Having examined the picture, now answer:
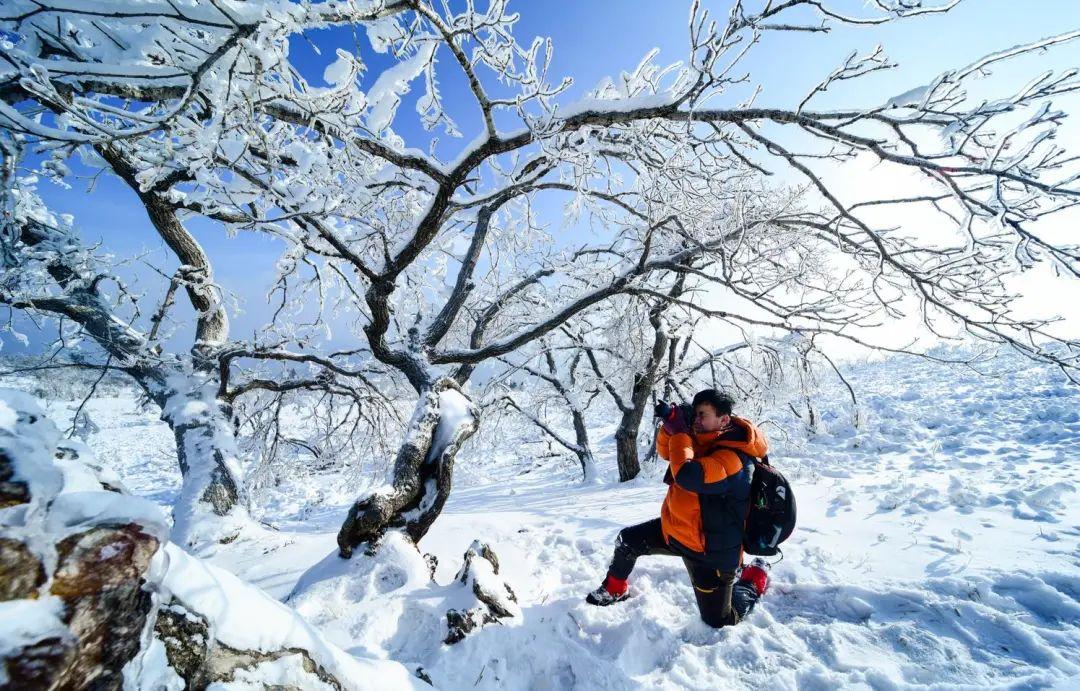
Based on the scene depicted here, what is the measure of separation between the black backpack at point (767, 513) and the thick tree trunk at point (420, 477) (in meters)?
2.24

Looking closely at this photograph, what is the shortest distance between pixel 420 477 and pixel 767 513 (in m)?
2.52

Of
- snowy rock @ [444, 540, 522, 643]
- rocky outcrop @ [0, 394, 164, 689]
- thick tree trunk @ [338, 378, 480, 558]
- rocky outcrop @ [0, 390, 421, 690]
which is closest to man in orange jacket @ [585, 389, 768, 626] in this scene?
snowy rock @ [444, 540, 522, 643]

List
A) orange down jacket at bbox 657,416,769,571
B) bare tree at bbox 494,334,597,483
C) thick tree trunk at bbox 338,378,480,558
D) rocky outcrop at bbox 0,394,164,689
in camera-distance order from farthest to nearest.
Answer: bare tree at bbox 494,334,597,483, thick tree trunk at bbox 338,378,480,558, orange down jacket at bbox 657,416,769,571, rocky outcrop at bbox 0,394,164,689

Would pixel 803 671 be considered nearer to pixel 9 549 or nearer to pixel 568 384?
pixel 9 549

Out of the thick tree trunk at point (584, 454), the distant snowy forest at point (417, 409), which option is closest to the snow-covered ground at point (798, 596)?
the distant snowy forest at point (417, 409)

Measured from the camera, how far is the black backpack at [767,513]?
2.48 metres

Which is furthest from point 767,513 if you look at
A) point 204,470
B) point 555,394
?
point 555,394

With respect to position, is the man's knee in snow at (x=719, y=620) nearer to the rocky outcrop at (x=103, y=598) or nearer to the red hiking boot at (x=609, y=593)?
the red hiking boot at (x=609, y=593)

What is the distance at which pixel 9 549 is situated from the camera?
0.88 m

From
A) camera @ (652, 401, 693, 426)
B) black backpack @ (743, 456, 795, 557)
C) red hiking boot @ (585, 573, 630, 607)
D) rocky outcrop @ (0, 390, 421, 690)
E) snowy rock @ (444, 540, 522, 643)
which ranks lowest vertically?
red hiking boot @ (585, 573, 630, 607)

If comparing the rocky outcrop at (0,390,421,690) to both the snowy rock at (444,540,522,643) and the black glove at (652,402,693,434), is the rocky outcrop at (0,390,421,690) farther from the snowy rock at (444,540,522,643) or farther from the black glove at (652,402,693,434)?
the black glove at (652,402,693,434)

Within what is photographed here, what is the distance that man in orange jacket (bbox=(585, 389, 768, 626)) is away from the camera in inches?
92.7

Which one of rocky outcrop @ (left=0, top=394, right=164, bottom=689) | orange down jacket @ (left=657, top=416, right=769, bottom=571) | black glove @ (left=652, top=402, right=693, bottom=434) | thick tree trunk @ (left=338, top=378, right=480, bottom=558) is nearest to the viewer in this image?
rocky outcrop @ (left=0, top=394, right=164, bottom=689)

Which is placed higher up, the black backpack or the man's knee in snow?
the black backpack
